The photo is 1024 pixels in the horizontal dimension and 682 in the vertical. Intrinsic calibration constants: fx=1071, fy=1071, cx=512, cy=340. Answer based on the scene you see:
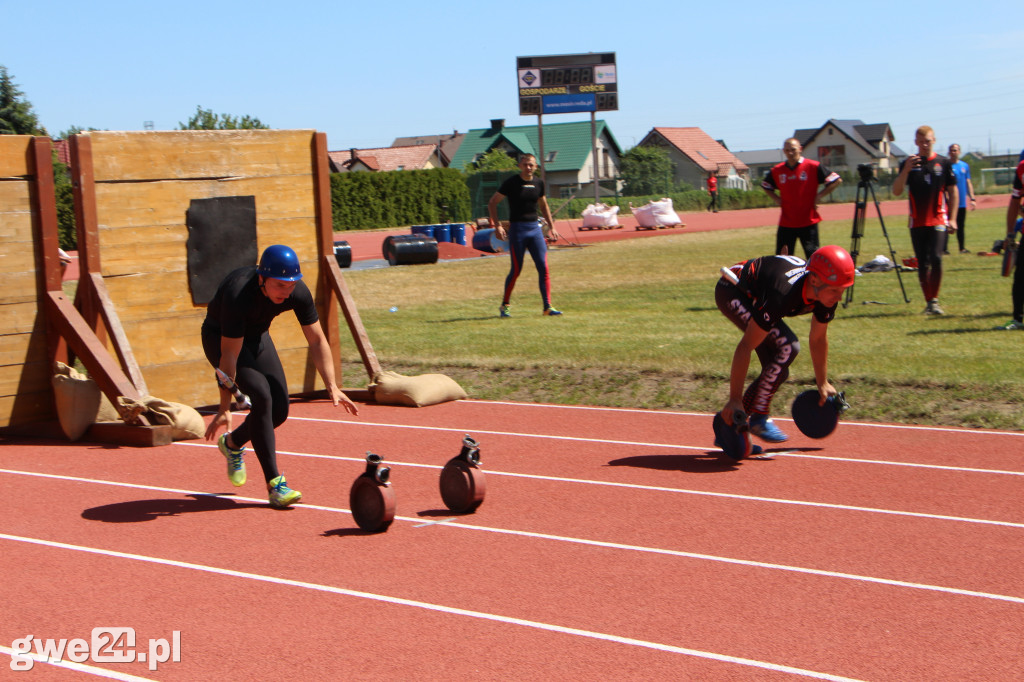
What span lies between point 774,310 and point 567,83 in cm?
4865

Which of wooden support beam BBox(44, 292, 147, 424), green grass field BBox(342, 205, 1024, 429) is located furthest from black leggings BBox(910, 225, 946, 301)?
wooden support beam BBox(44, 292, 147, 424)

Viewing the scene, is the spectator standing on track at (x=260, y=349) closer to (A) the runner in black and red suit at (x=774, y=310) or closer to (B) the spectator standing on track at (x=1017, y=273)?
(A) the runner in black and red suit at (x=774, y=310)

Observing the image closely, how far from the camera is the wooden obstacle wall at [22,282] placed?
9.31 m

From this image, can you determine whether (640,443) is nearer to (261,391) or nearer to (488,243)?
(261,391)

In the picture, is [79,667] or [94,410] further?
[94,410]

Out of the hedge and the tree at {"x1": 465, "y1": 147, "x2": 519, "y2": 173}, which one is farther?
the tree at {"x1": 465, "y1": 147, "x2": 519, "y2": 173}

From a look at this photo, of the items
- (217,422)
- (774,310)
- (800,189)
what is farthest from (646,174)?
(217,422)

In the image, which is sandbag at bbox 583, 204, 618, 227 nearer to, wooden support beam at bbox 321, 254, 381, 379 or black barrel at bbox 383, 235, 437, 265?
black barrel at bbox 383, 235, 437, 265

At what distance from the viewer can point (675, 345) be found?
12086 millimetres

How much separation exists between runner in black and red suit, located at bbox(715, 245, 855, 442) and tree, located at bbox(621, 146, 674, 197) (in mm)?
72310

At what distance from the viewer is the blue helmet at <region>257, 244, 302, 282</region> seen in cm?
634

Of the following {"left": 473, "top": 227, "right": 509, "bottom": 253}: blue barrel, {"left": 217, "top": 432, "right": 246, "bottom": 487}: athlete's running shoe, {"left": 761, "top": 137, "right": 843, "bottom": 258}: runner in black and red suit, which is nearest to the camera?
{"left": 217, "top": 432, "right": 246, "bottom": 487}: athlete's running shoe

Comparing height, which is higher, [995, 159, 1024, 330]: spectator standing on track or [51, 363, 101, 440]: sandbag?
[995, 159, 1024, 330]: spectator standing on track

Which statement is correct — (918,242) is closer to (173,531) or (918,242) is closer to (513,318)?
(513,318)
